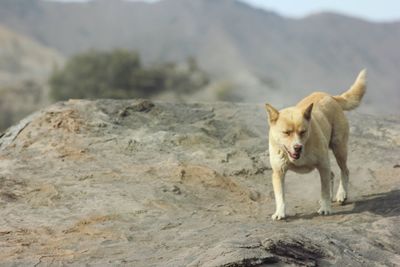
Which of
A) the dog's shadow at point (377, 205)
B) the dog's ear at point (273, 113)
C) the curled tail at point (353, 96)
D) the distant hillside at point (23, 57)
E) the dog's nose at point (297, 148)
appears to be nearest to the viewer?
the dog's nose at point (297, 148)

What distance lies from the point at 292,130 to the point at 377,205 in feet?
5.43

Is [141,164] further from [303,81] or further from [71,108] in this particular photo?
[303,81]

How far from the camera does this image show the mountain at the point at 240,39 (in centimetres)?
5772

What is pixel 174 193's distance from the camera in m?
9.09

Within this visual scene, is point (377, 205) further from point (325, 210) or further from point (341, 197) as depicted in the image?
point (325, 210)

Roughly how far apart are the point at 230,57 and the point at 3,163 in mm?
53318

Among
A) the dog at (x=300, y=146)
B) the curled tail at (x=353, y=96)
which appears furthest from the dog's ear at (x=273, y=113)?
the curled tail at (x=353, y=96)

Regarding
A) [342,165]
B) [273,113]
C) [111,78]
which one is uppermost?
[273,113]

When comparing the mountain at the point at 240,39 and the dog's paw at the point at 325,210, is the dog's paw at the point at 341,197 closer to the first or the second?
the dog's paw at the point at 325,210

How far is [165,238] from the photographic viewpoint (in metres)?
7.32

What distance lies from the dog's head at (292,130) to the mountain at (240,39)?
123 feet

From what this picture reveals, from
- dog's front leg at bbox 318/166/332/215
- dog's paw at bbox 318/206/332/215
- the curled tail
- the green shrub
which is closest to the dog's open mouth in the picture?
dog's front leg at bbox 318/166/332/215

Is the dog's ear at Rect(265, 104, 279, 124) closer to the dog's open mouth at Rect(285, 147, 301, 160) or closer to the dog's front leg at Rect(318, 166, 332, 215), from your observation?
the dog's open mouth at Rect(285, 147, 301, 160)

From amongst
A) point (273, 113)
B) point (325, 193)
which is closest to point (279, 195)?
point (325, 193)
